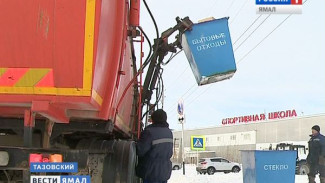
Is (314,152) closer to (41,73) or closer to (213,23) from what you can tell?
(213,23)

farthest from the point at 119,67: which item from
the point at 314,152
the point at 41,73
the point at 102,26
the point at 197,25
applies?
the point at 314,152

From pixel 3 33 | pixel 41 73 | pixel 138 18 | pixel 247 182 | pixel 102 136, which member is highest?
pixel 138 18

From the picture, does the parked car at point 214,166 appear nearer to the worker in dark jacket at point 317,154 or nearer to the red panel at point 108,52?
the worker in dark jacket at point 317,154

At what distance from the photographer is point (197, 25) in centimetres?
518

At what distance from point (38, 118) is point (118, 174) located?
1133mm

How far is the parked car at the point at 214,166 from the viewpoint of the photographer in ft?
109

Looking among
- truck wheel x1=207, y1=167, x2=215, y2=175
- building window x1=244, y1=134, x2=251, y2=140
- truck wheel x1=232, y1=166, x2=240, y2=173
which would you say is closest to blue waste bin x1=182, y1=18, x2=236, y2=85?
truck wheel x1=207, y1=167, x2=215, y2=175

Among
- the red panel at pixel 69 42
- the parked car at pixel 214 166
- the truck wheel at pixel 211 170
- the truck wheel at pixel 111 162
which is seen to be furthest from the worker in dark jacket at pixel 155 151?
the truck wheel at pixel 211 170

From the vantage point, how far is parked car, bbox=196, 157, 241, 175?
33.1m

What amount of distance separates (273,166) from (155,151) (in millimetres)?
3345

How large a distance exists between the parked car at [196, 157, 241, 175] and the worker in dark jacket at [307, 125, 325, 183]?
2340 cm

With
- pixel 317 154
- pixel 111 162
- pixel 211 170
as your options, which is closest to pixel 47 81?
pixel 111 162

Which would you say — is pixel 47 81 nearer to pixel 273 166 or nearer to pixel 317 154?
pixel 273 166

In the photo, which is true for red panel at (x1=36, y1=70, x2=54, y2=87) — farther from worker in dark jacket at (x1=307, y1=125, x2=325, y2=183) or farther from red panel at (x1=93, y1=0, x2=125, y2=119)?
worker in dark jacket at (x1=307, y1=125, x2=325, y2=183)
